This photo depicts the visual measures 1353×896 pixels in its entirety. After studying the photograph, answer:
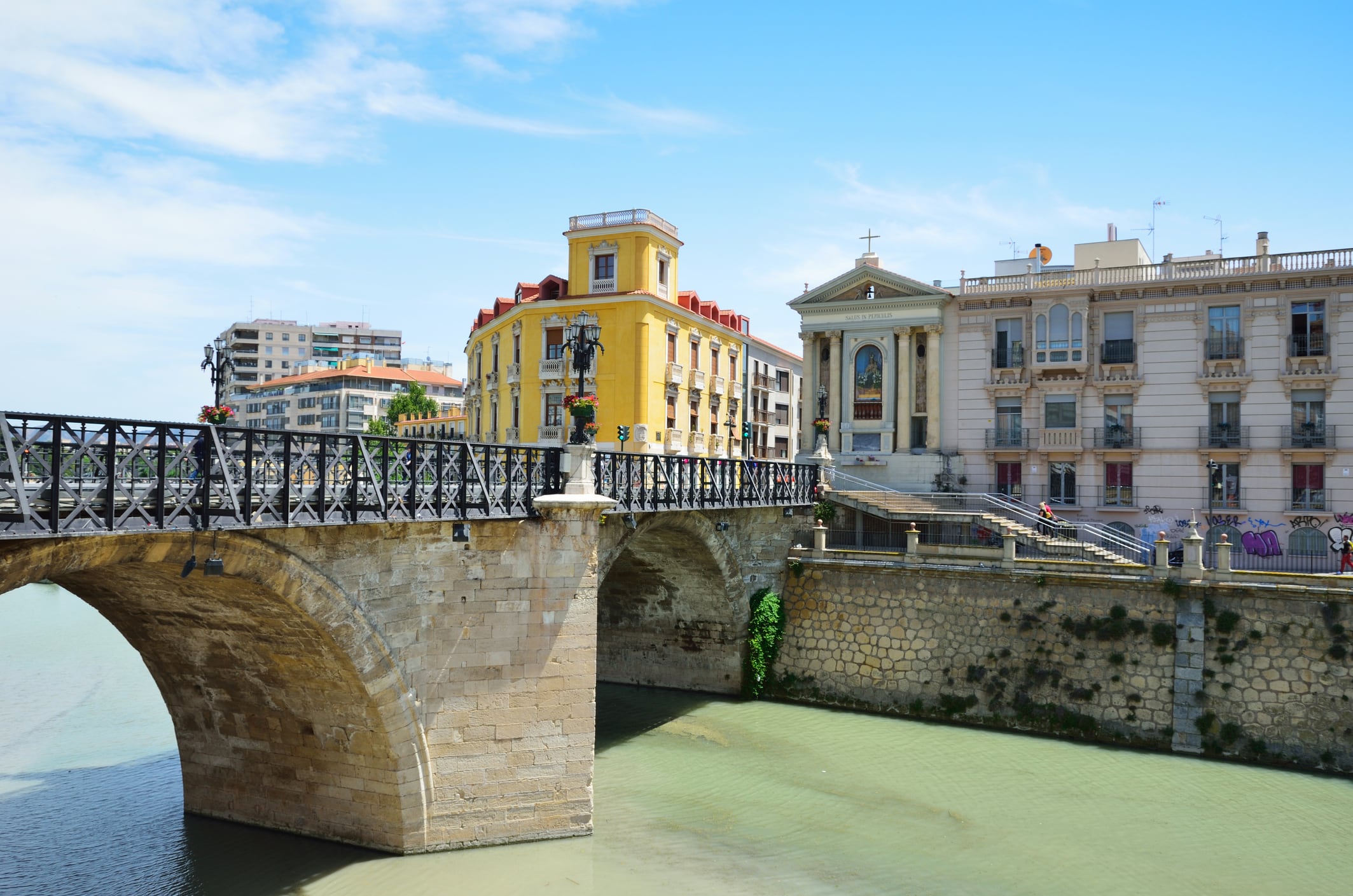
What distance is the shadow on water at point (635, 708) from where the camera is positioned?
81.7 feet

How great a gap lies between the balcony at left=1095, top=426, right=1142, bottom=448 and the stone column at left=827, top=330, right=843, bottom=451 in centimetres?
962


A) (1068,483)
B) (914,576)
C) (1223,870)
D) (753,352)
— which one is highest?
(753,352)

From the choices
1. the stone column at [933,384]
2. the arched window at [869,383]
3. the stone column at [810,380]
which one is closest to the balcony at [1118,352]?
the stone column at [933,384]

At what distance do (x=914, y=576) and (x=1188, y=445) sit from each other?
1272cm

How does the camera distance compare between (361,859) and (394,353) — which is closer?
(361,859)

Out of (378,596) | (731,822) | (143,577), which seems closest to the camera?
(143,577)

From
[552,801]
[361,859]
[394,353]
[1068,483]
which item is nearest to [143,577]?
[361,859]

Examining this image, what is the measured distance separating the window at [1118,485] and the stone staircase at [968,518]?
2.72 meters

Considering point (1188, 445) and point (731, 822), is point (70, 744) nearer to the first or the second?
point (731, 822)

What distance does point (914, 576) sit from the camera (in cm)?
2769

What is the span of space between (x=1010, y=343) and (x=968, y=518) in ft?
26.8

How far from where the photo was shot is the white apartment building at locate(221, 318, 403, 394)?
103 m

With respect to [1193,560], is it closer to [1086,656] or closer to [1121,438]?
[1086,656]

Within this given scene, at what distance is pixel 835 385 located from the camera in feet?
129
